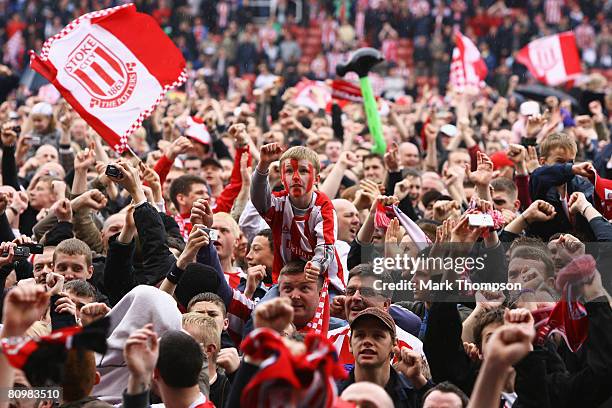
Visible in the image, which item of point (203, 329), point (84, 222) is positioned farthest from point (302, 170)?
point (84, 222)

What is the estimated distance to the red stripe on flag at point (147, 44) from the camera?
9227 millimetres

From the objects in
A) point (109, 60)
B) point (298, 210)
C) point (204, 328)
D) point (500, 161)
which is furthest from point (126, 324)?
point (500, 161)

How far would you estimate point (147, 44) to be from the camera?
30.6 ft

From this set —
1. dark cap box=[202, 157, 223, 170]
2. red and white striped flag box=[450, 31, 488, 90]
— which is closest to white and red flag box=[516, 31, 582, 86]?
red and white striped flag box=[450, 31, 488, 90]

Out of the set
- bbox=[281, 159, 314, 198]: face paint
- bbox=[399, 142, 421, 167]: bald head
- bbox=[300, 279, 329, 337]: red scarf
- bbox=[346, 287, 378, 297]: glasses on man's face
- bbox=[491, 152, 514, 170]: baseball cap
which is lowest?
bbox=[300, 279, 329, 337]: red scarf

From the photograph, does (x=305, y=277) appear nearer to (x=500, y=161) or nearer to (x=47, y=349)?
(x=47, y=349)

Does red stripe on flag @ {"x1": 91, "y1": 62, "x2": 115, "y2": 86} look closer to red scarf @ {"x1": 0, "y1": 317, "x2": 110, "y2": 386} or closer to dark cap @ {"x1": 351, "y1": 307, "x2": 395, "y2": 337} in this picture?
dark cap @ {"x1": 351, "y1": 307, "x2": 395, "y2": 337}

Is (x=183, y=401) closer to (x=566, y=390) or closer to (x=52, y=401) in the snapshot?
(x=52, y=401)

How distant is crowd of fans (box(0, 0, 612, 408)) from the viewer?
4.43 metres

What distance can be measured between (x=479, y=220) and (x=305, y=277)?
3.87 feet

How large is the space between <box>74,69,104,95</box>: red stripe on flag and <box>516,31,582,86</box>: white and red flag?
30.3 ft

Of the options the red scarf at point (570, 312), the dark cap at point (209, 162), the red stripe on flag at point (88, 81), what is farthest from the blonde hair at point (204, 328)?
the dark cap at point (209, 162)

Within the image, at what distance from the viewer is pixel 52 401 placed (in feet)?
16.8

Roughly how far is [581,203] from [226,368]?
7.51 feet
